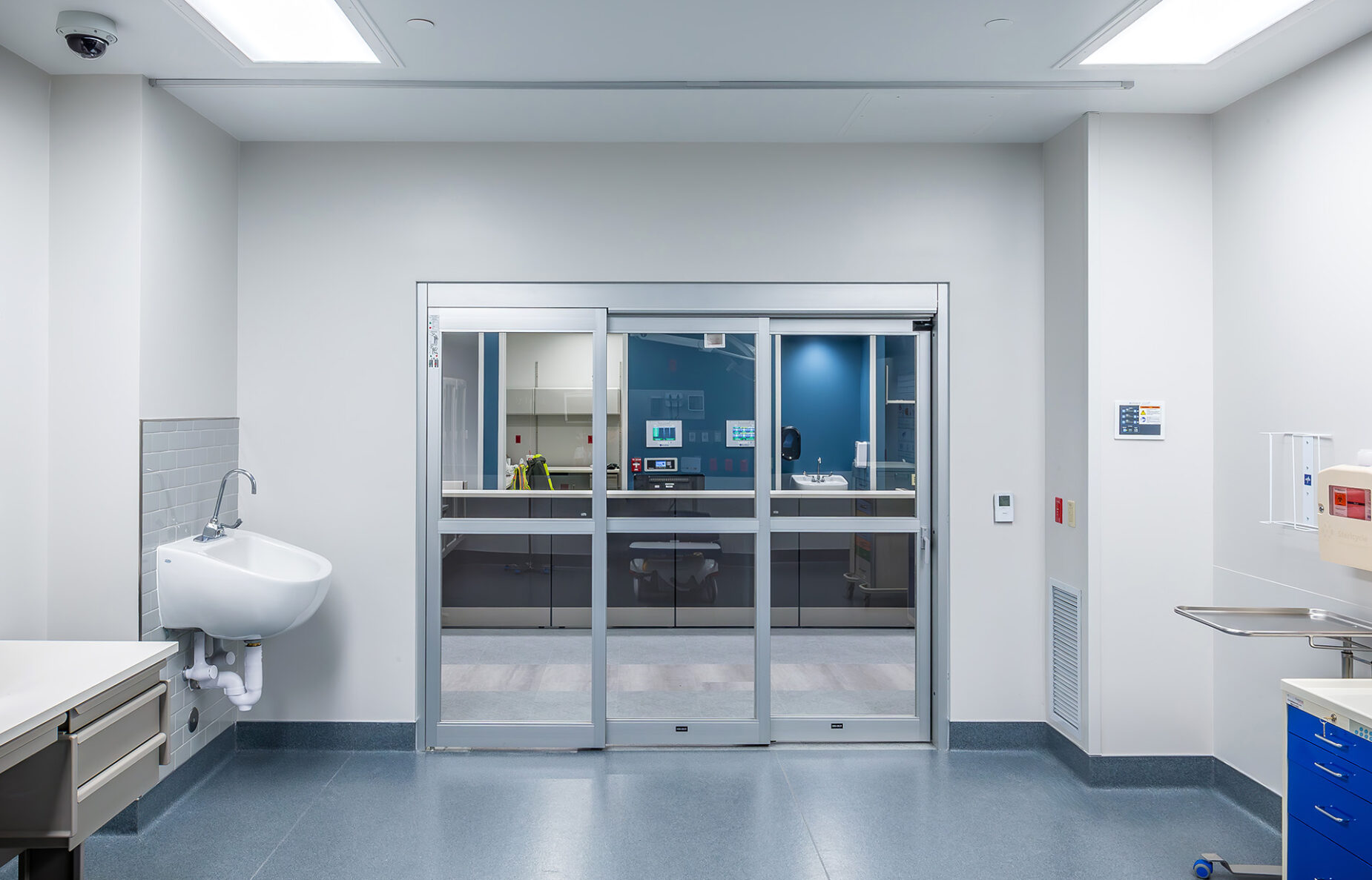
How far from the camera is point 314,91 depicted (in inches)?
119

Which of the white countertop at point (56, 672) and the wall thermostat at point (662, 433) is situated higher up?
the wall thermostat at point (662, 433)

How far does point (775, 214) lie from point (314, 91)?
1964mm

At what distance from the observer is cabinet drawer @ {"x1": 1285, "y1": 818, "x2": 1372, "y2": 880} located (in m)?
2.15

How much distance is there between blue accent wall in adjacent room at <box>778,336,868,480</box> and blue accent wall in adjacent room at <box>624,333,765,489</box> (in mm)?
174

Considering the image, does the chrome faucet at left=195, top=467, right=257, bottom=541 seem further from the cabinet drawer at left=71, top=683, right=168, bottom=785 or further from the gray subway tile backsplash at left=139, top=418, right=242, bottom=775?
the cabinet drawer at left=71, top=683, right=168, bottom=785

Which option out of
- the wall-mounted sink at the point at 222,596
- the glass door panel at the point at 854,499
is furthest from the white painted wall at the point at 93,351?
the glass door panel at the point at 854,499

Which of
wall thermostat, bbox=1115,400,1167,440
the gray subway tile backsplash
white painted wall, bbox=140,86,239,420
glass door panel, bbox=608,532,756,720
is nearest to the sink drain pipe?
the gray subway tile backsplash

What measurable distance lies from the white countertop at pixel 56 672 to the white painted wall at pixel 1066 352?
3410 mm

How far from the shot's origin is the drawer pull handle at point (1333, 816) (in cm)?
219

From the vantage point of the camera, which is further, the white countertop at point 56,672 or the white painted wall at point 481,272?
the white painted wall at point 481,272

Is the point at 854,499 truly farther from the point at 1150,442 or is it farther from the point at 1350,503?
the point at 1350,503

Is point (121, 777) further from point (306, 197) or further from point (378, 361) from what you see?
point (306, 197)

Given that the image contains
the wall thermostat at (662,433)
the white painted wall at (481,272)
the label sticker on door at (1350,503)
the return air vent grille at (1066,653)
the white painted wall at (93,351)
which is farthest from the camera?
the wall thermostat at (662,433)

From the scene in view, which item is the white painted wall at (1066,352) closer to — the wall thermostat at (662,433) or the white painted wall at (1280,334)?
the white painted wall at (1280,334)
